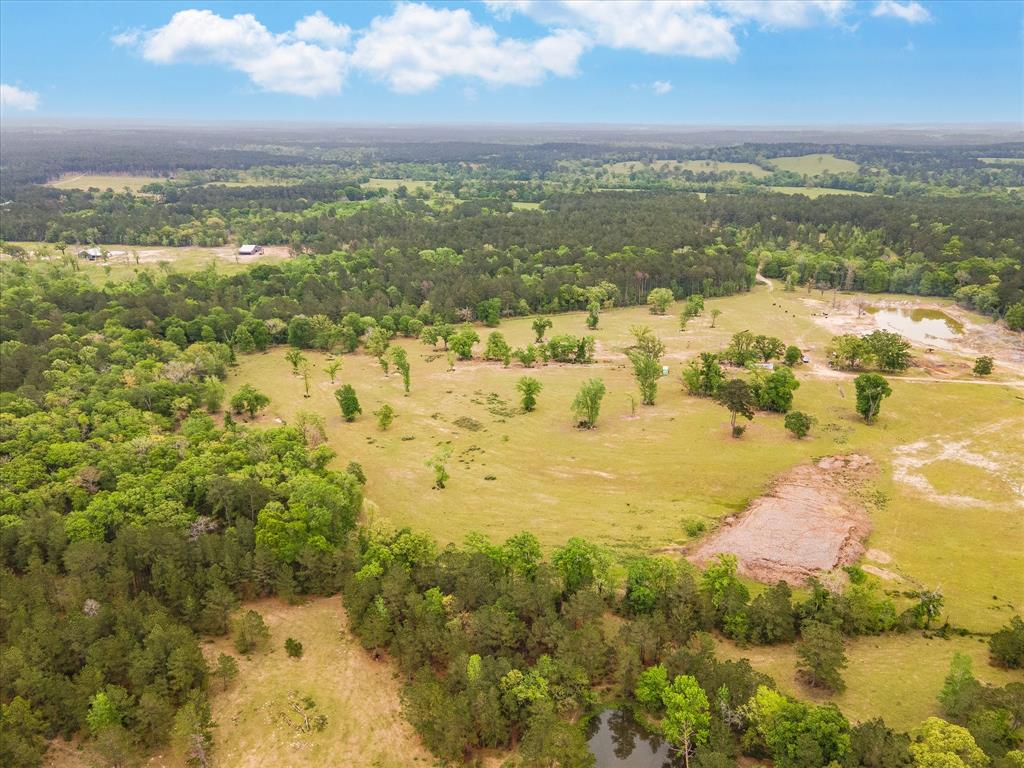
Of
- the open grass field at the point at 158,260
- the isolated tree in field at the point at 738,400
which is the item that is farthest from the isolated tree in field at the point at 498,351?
the open grass field at the point at 158,260

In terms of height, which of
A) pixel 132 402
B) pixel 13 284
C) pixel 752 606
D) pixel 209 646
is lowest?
pixel 209 646

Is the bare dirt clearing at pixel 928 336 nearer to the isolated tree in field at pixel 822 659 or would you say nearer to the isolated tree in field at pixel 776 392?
the isolated tree in field at pixel 776 392

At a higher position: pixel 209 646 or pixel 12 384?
pixel 12 384

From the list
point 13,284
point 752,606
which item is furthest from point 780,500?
point 13,284

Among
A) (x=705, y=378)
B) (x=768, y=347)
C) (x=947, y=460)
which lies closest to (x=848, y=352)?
(x=768, y=347)

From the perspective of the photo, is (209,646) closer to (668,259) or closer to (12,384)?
(12,384)

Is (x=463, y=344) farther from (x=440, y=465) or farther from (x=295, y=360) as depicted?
(x=440, y=465)

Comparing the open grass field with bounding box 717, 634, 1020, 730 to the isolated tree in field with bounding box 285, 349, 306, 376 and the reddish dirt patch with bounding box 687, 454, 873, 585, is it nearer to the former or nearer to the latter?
the reddish dirt patch with bounding box 687, 454, 873, 585
